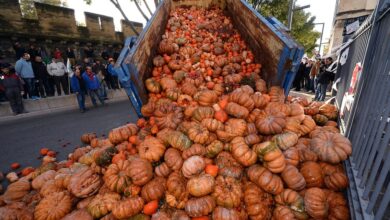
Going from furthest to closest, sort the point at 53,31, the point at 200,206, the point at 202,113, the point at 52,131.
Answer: the point at 53,31 < the point at 52,131 < the point at 202,113 < the point at 200,206

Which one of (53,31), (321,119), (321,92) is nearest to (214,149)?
(321,119)

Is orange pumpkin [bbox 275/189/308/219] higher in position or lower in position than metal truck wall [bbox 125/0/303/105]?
lower

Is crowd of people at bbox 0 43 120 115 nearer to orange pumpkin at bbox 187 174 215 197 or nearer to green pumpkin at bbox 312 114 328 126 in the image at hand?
orange pumpkin at bbox 187 174 215 197

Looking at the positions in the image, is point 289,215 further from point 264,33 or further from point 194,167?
point 264,33

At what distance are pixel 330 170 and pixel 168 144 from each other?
2.54m

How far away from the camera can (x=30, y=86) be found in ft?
Answer: 35.3

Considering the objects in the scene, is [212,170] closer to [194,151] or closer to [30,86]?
[194,151]

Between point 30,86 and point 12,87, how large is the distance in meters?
1.86

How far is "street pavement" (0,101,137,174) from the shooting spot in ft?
18.5

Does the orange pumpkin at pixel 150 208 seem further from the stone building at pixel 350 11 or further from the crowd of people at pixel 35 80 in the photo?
the stone building at pixel 350 11

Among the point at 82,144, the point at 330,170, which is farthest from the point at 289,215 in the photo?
the point at 82,144

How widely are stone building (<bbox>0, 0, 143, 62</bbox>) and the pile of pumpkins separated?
1194 centimetres

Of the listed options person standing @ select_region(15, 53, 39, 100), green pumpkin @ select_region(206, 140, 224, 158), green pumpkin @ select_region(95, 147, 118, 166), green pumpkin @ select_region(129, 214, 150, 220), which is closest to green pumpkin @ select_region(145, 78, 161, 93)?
green pumpkin @ select_region(95, 147, 118, 166)

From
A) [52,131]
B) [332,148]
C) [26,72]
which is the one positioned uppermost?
[26,72]
